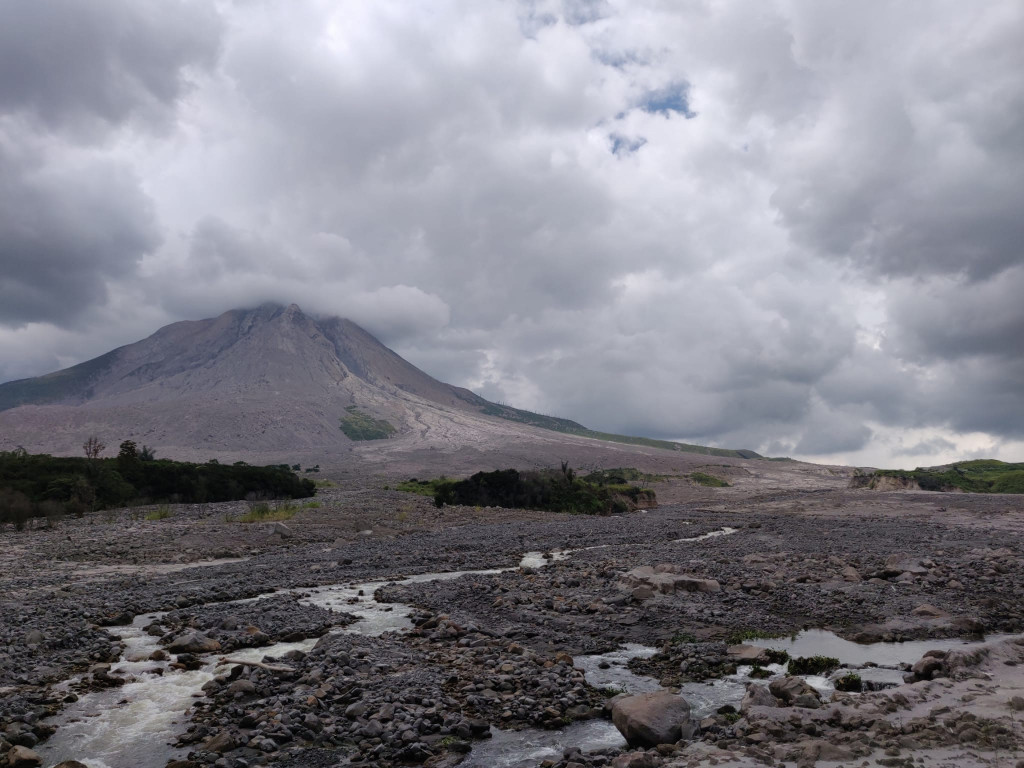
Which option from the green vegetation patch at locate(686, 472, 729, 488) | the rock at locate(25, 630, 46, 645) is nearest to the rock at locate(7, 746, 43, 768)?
the rock at locate(25, 630, 46, 645)

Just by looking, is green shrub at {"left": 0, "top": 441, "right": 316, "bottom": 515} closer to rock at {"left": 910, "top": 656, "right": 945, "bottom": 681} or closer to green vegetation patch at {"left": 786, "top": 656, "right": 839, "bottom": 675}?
green vegetation patch at {"left": 786, "top": 656, "right": 839, "bottom": 675}

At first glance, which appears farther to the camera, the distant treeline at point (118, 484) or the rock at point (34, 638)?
the distant treeline at point (118, 484)

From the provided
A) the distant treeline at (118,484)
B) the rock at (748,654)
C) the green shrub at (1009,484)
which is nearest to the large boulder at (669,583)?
the rock at (748,654)

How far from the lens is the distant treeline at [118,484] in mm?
39281

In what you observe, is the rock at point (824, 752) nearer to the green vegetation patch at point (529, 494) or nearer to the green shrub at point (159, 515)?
the green shrub at point (159, 515)

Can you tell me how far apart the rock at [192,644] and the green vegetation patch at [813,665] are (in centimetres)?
995

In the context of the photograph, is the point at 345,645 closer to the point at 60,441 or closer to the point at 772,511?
the point at 772,511

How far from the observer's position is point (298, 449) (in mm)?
169000

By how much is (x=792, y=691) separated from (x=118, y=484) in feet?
159

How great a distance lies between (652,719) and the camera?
7.78 meters

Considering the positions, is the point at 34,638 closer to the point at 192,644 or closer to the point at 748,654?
the point at 192,644

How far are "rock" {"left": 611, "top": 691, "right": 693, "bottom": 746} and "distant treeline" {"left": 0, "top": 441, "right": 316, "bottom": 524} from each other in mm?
36371

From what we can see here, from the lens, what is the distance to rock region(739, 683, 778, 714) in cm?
845

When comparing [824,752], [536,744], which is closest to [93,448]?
[536,744]
